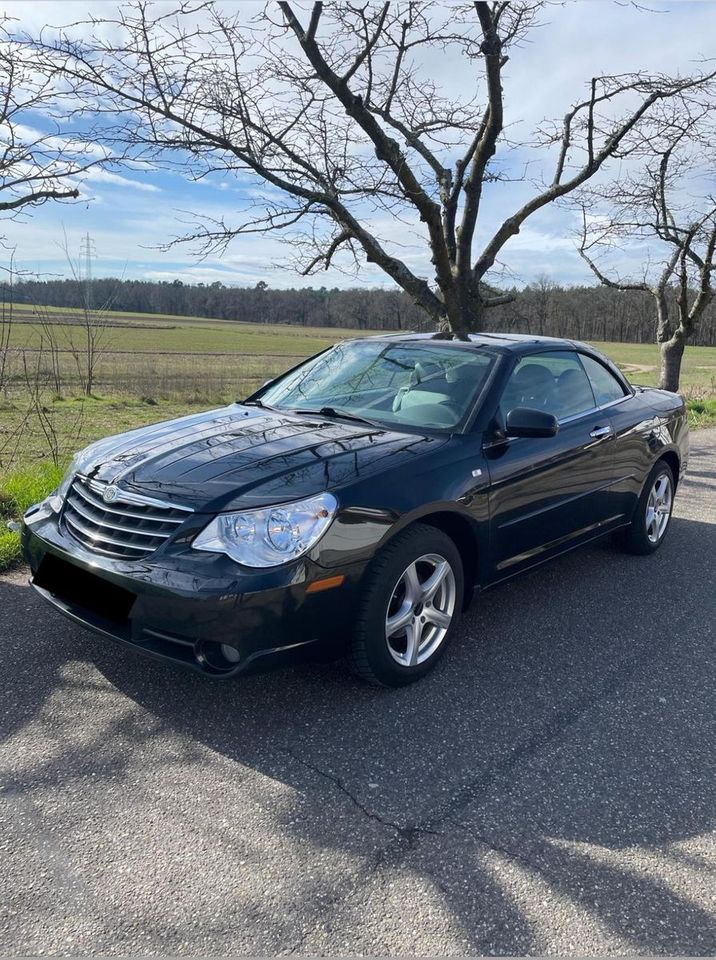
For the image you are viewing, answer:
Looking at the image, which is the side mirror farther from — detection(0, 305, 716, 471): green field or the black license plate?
detection(0, 305, 716, 471): green field

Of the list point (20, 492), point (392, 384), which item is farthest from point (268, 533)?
point (20, 492)

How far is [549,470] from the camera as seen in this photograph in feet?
13.3

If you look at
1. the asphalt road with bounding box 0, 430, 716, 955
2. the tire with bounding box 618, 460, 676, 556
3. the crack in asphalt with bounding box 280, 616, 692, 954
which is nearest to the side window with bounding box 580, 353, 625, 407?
the tire with bounding box 618, 460, 676, 556

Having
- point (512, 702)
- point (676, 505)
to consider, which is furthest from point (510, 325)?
point (512, 702)

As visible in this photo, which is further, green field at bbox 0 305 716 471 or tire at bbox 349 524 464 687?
green field at bbox 0 305 716 471

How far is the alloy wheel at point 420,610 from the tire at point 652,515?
2329mm

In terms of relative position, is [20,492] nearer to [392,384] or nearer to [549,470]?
[392,384]

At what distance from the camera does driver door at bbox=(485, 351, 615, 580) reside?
3.76m

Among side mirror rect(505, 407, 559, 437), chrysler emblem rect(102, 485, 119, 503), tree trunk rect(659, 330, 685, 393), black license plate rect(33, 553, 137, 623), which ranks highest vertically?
tree trunk rect(659, 330, 685, 393)

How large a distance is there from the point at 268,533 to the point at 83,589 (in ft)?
Result: 2.88

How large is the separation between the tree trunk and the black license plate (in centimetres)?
948

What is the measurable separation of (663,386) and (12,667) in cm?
982

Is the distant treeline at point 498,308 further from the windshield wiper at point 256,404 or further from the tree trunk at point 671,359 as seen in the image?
the windshield wiper at point 256,404

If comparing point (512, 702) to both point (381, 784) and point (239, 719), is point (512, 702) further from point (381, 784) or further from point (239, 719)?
point (239, 719)
